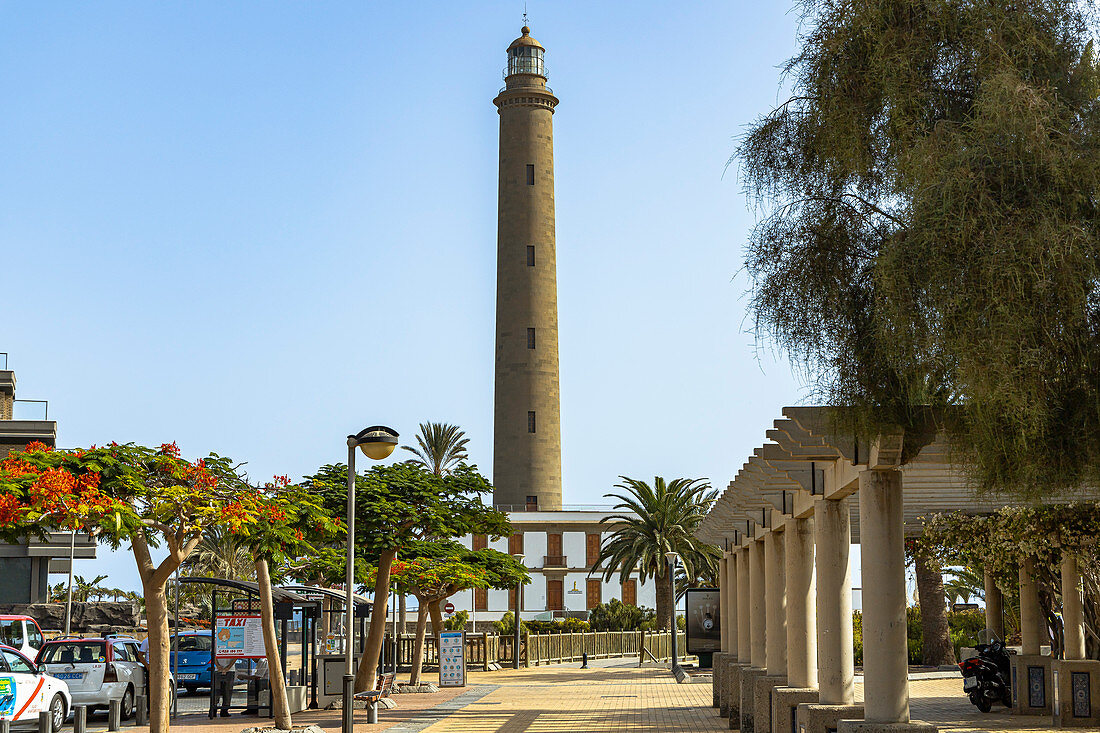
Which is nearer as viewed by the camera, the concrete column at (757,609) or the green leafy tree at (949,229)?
the green leafy tree at (949,229)

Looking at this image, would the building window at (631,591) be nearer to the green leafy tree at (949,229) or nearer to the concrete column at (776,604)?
the concrete column at (776,604)

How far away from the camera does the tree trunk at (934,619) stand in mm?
35281

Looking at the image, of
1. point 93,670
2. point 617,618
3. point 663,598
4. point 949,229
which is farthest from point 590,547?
point 949,229

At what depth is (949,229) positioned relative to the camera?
7.67 metres

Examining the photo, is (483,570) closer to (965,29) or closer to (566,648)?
(566,648)

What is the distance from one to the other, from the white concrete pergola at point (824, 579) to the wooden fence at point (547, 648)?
20.2 metres

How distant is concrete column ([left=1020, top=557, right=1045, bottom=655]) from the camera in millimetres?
21406

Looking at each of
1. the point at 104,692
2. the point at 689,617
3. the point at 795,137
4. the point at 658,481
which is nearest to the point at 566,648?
the point at 658,481

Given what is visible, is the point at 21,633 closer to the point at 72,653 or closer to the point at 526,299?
the point at 72,653

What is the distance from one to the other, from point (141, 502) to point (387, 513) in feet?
31.5

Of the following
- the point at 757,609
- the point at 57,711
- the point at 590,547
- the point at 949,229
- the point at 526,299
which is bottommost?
the point at 57,711

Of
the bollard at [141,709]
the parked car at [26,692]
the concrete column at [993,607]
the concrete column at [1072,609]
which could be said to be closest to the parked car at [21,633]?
the bollard at [141,709]

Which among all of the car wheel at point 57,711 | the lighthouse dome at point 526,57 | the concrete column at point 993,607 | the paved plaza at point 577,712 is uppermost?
the lighthouse dome at point 526,57

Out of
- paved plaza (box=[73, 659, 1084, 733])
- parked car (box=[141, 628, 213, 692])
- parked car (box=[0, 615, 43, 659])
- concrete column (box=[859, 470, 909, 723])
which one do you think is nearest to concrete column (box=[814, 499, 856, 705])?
concrete column (box=[859, 470, 909, 723])
